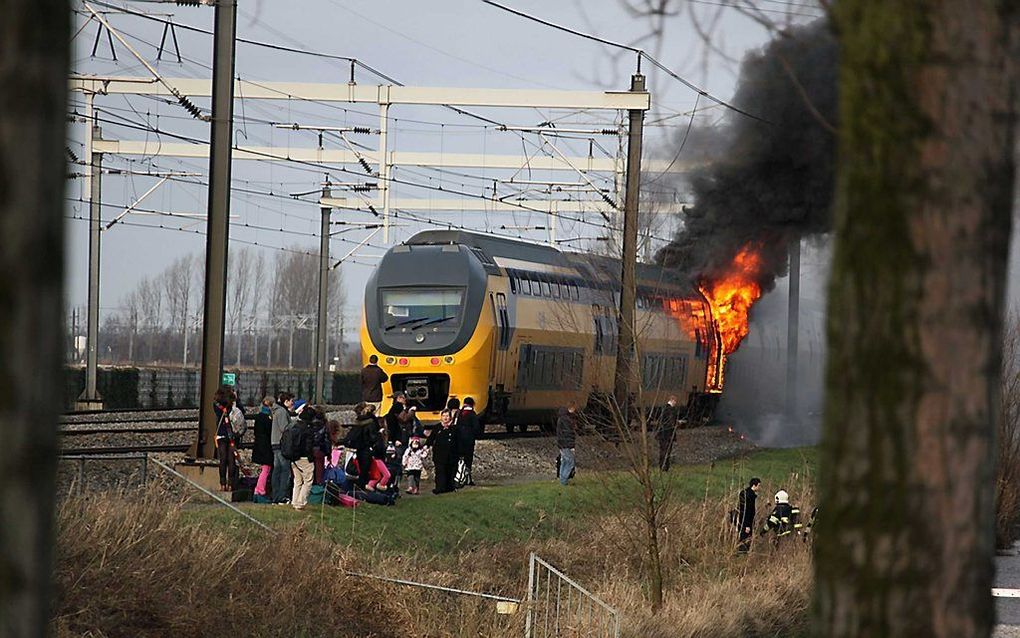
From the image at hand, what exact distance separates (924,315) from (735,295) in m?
34.7

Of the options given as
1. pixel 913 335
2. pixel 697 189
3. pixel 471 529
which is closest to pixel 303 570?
pixel 471 529

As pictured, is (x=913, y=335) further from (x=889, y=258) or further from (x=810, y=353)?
(x=810, y=353)

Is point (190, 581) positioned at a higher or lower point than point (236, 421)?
lower

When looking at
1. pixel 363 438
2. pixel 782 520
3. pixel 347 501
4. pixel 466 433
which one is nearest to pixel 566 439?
pixel 466 433

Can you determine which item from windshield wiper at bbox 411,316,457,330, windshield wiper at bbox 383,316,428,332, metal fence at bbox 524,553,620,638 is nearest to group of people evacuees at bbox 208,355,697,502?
metal fence at bbox 524,553,620,638

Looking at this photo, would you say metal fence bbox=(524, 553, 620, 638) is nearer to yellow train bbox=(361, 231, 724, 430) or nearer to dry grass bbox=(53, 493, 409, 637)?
dry grass bbox=(53, 493, 409, 637)

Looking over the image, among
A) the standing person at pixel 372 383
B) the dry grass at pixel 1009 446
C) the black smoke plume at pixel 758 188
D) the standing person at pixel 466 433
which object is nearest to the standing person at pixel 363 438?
the standing person at pixel 466 433

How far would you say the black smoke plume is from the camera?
3272cm

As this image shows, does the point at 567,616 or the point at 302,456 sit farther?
the point at 302,456

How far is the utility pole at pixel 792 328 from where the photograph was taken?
3822 centimetres

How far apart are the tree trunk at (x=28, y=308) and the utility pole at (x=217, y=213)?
53.5 feet

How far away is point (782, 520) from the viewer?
19.9 m

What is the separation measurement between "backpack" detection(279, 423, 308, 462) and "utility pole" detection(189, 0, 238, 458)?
7.46ft

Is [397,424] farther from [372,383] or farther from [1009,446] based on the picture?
[1009,446]
